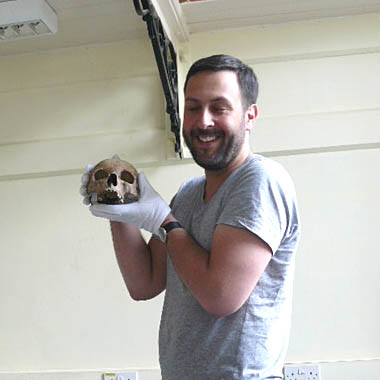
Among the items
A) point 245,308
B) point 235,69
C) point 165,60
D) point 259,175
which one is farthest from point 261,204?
point 165,60

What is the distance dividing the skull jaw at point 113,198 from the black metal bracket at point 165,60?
62 cm

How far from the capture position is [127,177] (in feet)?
3.49

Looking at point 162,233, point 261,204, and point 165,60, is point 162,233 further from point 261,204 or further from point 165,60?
point 165,60

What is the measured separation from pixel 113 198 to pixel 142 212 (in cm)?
7

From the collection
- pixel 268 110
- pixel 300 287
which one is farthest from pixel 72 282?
pixel 268 110

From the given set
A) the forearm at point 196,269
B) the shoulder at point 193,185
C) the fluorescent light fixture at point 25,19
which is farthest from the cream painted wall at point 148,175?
the forearm at point 196,269

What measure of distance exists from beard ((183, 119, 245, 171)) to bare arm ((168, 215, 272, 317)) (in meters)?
0.16

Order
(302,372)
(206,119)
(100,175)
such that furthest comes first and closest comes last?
(302,372)
(100,175)
(206,119)

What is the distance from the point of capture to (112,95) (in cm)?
196

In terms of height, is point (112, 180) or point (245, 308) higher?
point (112, 180)

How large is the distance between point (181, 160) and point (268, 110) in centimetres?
37

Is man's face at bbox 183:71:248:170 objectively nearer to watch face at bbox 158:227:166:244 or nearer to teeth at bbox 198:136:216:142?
teeth at bbox 198:136:216:142

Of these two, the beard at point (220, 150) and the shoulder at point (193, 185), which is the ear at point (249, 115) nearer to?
the beard at point (220, 150)

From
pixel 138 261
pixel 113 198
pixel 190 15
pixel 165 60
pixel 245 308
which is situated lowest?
pixel 245 308
